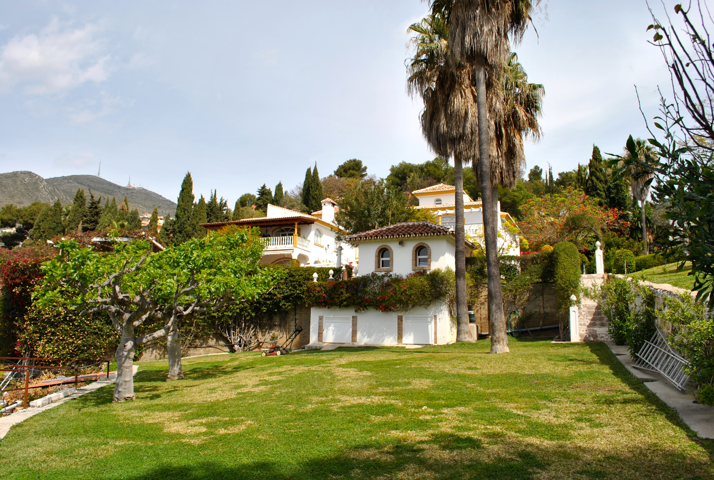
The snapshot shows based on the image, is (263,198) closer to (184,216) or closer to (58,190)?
(184,216)

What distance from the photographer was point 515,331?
24.0m

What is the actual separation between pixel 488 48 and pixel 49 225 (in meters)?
58.2

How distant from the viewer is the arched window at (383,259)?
79.2 feet

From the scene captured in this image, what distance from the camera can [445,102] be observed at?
2023cm

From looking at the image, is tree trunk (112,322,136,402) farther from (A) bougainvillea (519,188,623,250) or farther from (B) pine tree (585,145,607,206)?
(B) pine tree (585,145,607,206)

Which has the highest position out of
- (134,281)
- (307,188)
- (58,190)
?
(58,190)

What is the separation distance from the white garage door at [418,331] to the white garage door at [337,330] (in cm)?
282

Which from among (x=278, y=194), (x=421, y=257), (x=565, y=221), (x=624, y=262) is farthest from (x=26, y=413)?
(x=278, y=194)

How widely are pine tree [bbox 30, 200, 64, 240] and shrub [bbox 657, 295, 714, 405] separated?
63.0 meters

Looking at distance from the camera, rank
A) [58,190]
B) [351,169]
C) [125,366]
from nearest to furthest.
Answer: [125,366] → [351,169] → [58,190]

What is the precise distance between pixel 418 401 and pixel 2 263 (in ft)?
68.5

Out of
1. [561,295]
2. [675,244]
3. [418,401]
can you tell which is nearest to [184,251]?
[418,401]

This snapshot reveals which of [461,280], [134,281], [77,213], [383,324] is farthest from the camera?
[77,213]

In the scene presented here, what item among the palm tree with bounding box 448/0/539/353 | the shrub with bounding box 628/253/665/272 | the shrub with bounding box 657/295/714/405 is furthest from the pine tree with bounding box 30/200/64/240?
the shrub with bounding box 657/295/714/405
